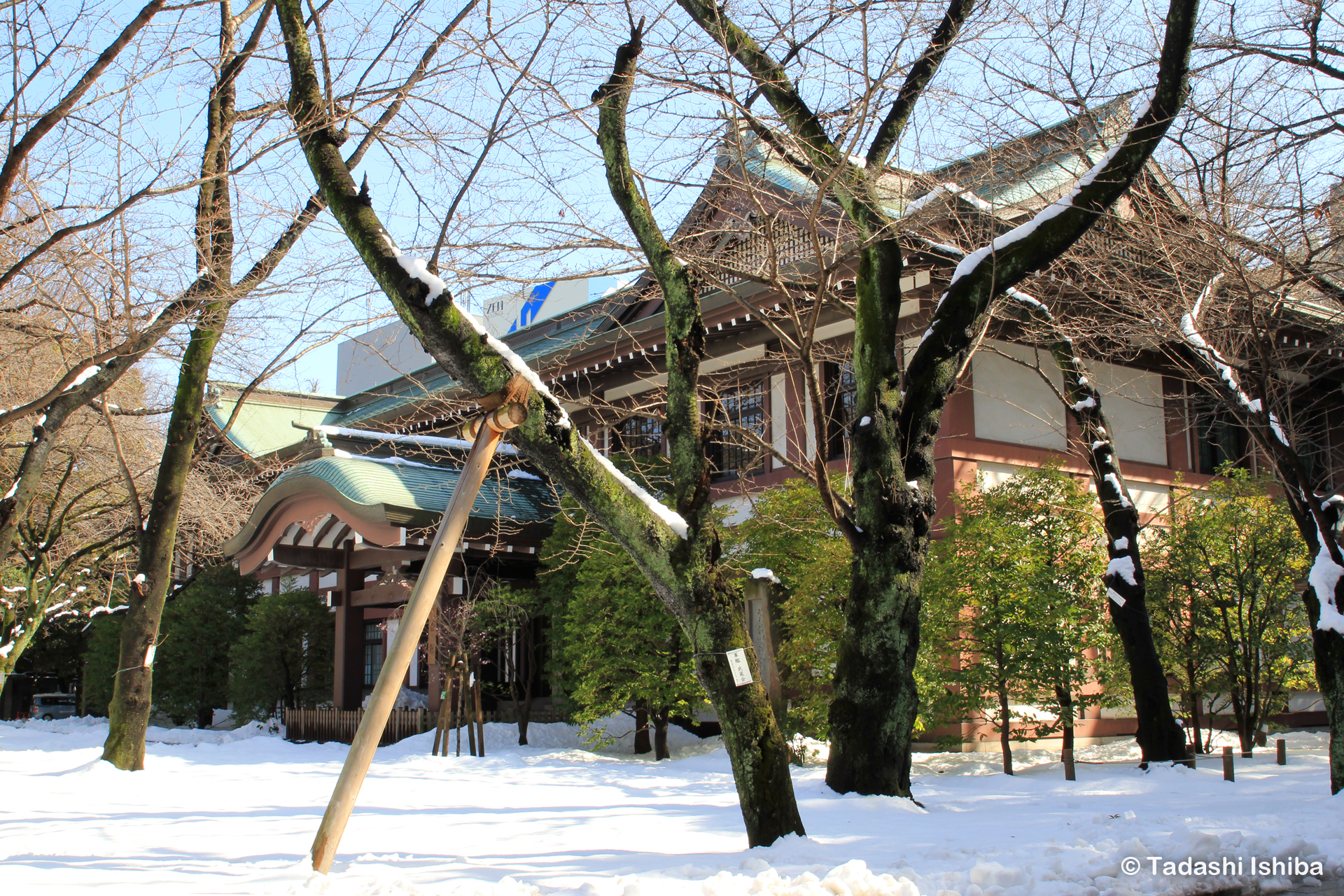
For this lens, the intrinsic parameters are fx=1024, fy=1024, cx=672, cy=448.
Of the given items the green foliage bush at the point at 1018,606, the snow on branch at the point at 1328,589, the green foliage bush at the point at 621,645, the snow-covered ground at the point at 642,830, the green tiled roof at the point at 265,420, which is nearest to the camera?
the snow-covered ground at the point at 642,830

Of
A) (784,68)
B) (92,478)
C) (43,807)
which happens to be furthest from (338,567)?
(784,68)

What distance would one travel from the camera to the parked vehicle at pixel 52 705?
2864cm

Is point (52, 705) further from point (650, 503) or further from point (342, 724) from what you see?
point (650, 503)

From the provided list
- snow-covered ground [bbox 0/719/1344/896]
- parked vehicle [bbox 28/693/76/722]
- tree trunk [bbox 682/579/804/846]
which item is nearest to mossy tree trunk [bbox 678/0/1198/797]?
snow-covered ground [bbox 0/719/1344/896]

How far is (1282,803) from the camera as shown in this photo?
768cm

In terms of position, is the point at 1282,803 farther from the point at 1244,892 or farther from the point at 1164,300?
the point at 1164,300

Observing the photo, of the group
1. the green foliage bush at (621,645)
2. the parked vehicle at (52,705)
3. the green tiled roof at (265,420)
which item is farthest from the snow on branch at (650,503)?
the parked vehicle at (52,705)

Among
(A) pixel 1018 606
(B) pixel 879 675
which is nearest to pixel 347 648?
(A) pixel 1018 606

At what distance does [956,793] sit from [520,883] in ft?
17.6

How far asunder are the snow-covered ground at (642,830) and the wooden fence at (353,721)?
12.2 feet

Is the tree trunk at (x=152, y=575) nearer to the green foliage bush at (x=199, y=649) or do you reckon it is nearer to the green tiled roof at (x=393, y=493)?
the green tiled roof at (x=393, y=493)

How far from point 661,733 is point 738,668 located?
26.8 ft

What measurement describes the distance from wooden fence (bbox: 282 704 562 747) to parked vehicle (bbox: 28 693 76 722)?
1457 centimetres

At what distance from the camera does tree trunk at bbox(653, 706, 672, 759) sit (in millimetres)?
13500
